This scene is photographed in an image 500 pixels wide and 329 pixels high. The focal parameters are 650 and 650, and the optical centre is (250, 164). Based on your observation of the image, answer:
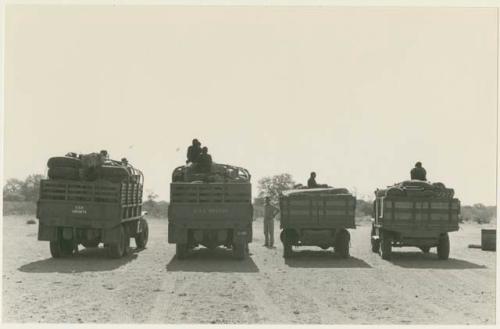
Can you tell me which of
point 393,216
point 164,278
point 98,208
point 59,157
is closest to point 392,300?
point 164,278

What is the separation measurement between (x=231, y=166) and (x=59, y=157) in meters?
5.07

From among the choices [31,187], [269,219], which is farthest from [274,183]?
[269,219]

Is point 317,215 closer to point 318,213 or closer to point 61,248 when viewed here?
point 318,213

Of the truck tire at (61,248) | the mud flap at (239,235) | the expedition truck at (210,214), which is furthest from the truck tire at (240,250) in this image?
the truck tire at (61,248)

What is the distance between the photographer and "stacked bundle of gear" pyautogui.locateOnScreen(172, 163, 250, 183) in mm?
18531

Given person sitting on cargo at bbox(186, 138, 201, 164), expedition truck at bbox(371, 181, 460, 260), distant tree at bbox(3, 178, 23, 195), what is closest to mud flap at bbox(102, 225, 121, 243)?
person sitting on cargo at bbox(186, 138, 201, 164)

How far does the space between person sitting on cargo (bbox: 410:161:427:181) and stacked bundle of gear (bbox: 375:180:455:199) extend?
1405 millimetres

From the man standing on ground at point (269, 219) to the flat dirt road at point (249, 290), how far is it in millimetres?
3998

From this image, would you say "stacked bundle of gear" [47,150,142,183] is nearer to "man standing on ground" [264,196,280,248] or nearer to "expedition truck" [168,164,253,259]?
"expedition truck" [168,164,253,259]

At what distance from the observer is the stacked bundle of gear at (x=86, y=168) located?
17641 mm

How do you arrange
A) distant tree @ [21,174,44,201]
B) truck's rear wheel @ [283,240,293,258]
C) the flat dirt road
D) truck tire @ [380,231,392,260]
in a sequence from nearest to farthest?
1. the flat dirt road
2. truck tire @ [380,231,392,260]
3. truck's rear wheel @ [283,240,293,258]
4. distant tree @ [21,174,44,201]

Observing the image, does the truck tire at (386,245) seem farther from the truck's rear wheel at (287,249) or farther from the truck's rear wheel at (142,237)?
the truck's rear wheel at (142,237)

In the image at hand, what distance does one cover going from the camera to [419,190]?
18047mm
